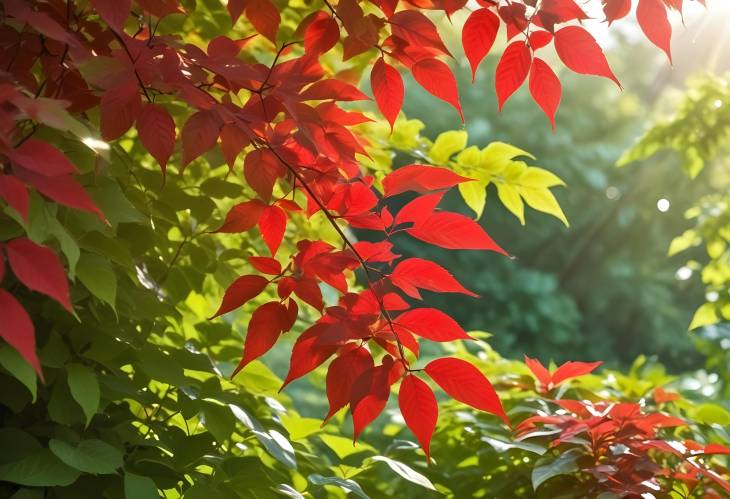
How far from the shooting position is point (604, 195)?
39.6 feet

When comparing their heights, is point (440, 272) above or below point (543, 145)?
above

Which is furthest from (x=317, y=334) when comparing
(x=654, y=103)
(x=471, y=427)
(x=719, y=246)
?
(x=654, y=103)

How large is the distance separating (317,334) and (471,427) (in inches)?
26.9

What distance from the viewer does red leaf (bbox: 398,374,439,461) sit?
107cm

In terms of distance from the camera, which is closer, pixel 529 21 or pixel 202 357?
pixel 529 21

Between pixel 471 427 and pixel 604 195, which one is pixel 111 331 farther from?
pixel 604 195

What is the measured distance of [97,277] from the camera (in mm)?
1055

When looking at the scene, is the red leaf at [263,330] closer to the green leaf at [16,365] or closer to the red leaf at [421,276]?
the red leaf at [421,276]

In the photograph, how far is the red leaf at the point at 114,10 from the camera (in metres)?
0.97

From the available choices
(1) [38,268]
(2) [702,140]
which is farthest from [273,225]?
(2) [702,140]

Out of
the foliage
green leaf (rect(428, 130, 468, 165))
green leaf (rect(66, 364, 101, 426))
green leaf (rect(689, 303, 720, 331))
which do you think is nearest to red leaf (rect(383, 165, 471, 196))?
the foliage

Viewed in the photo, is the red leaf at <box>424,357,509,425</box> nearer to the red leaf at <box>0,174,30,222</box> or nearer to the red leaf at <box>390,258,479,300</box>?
the red leaf at <box>390,258,479,300</box>

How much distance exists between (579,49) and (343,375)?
0.49 metres

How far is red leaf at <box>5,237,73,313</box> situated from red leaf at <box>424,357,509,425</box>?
0.45 m
